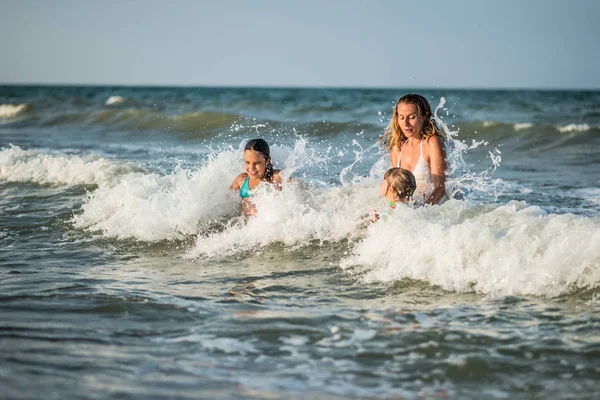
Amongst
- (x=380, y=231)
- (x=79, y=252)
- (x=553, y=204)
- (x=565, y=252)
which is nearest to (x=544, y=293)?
(x=565, y=252)

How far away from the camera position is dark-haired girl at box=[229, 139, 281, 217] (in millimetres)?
7633

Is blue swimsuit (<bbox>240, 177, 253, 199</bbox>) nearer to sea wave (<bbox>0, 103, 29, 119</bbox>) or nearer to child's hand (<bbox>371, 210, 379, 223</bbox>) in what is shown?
child's hand (<bbox>371, 210, 379, 223</bbox>)

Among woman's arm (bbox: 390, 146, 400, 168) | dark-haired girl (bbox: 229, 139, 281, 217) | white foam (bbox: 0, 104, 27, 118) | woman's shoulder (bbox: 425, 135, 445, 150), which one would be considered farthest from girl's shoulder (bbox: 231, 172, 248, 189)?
white foam (bbox: 0, 104, 27, 118)

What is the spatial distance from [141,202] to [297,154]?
5.95 ft

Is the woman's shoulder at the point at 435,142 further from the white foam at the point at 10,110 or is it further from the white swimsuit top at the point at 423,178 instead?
the white foam at the point at 10,110

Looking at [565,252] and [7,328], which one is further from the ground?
[565,252]

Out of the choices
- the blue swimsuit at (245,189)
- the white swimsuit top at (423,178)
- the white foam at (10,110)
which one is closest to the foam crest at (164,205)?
the blue swimsuit at (245,189)

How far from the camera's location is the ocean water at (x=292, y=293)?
385 centimetres

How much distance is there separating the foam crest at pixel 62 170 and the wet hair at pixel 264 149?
13.2 feet

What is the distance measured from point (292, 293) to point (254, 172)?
250 centimetres

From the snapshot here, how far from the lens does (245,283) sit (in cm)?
575

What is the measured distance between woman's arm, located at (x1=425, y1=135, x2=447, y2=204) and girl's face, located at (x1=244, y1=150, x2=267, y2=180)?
1.75 metres

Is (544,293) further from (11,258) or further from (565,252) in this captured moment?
(11,258)

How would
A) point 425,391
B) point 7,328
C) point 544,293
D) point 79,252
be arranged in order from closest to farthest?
point 425,391 < point 7,328 < point 544,293 < point 79,252
